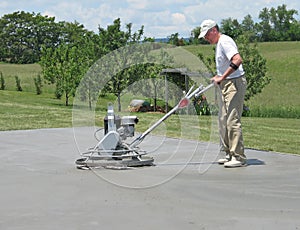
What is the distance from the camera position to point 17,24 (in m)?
68.6

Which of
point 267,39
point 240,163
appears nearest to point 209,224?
point 240,163

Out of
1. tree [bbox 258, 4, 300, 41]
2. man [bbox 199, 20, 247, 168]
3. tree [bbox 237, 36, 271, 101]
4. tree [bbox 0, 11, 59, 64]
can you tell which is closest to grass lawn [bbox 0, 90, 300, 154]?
man [bbox 199, 20, 247, 168]

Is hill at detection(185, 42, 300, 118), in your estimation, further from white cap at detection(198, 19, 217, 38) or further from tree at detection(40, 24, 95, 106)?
white cap at detection(198, 19, 217, 38)

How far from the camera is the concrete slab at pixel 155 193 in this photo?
4551mm

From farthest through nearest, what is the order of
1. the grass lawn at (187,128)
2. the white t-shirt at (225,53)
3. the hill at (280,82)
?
the hill at (280,82) < the grass lawn at (187,128) < the white t-shirt at (225,53)

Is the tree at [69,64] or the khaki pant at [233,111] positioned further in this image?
the tree at [69,64]

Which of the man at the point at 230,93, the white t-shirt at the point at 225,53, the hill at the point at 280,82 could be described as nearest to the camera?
the white t-shirt at the point at 225,53

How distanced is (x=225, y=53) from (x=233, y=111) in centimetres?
71

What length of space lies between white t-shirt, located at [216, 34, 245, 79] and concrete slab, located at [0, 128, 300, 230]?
3.71ft

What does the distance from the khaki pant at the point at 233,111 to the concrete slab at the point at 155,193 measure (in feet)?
0.90

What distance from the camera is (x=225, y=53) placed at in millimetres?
6965

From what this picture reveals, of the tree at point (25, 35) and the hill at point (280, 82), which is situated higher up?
the tree at point (25, 35)

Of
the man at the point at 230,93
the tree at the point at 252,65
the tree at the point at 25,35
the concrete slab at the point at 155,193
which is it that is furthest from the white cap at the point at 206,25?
the tree at the point at 25,35

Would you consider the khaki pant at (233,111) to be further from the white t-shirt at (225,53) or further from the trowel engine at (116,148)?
the trowel engine at (116,148)
